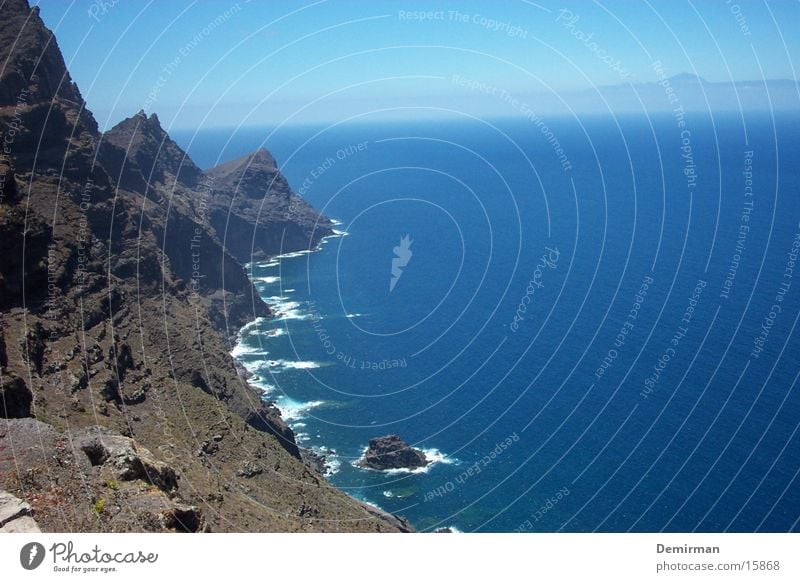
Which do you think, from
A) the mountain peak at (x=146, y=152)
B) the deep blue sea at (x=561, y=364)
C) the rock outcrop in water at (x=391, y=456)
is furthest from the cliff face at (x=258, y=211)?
the rock outcrop in water at (x=391, y=456)

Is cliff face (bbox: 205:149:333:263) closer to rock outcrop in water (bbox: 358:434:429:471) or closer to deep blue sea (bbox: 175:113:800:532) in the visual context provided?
deep blue sea (bbox: 175:113:800:532)

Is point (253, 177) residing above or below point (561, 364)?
above

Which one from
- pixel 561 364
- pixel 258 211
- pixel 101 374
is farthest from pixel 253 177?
pixel 101 374

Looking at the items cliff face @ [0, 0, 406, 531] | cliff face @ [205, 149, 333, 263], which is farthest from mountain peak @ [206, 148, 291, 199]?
cliff face @ [0, 0, 406, 531]

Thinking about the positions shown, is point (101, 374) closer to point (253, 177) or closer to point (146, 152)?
point (146, 152)

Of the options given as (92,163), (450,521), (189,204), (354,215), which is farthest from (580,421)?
(354,215)
